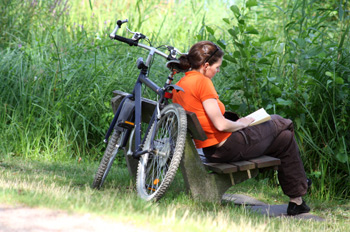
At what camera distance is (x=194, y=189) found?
181 inches

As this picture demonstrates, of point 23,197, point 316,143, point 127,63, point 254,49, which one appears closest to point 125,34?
point 127,63

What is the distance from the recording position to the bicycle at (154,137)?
4195mm

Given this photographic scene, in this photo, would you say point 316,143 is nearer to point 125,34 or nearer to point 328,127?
point 328,127

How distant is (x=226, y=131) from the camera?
447 centimetres

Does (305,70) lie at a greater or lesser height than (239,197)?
greater

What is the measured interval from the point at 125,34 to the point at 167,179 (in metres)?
5.36

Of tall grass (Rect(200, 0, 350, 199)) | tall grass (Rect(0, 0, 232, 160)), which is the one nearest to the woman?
tall grass (Rect(200, 0, 350, 199))

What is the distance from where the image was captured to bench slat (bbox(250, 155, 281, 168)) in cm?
452

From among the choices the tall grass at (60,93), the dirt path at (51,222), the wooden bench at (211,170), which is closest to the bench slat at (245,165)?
the wooden bench at (211,170)

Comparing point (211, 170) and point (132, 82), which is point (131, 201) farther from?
point (132, 82)

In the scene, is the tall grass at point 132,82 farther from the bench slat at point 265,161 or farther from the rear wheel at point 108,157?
the rear wheel at point 108,157

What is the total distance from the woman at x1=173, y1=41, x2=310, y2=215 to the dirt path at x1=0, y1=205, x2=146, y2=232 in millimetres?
1631

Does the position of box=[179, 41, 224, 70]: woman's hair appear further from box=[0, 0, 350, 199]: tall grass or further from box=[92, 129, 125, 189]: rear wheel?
box=[0, 0, 350, 199]: tall grass

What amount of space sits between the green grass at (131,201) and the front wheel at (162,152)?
131 mm
